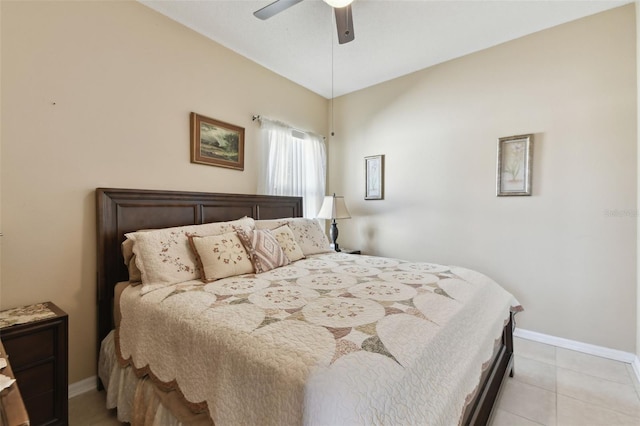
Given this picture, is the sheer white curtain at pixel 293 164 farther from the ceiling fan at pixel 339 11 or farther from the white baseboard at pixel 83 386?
the white baseboard at pixel 83 386

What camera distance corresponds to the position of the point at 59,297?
5.94 feet

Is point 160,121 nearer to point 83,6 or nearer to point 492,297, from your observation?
point 83,6

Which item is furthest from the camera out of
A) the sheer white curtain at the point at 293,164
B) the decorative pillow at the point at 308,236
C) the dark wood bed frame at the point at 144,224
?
the sheer white curtain at the point at 293,164

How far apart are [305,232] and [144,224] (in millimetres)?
1350

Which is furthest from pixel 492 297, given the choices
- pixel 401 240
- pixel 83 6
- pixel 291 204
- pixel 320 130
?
pixel 83 6

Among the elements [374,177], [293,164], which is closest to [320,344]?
[293,164]

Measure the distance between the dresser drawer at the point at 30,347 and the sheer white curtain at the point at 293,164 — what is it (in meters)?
2.01

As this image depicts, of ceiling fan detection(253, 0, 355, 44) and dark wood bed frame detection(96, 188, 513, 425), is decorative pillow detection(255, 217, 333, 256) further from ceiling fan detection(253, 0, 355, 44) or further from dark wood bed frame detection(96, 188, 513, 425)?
ceiling fan detection(253, 0, 355, 44)

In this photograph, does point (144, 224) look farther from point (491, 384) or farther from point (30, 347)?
point (491, 384)

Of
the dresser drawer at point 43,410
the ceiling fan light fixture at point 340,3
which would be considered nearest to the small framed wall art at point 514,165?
the ceiling fan light fixture at point 340,3

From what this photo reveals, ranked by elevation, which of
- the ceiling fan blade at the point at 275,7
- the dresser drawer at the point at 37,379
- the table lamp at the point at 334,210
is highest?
the ceiling fan blade at the point at 275,7

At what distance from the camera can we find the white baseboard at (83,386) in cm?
184

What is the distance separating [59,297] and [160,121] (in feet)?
4.66

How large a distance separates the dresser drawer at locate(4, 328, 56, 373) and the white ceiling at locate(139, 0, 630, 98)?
235cm
